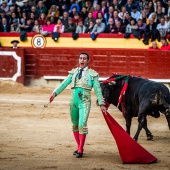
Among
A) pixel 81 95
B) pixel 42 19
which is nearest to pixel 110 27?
pixel 42 19

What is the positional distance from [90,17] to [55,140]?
6.92m

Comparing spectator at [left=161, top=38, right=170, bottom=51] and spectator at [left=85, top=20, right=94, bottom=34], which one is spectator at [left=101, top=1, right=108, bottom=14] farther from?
spectator at [left=161, top=38, right=170, bottom=51]

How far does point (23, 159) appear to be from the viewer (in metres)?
6.87

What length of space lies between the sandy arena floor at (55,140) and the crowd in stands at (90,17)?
2474 millimetres

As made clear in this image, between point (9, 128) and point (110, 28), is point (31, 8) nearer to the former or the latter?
point (110, 28)

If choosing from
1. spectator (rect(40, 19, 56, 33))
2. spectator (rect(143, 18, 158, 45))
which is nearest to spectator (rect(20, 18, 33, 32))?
spectator (rect(40, 19, 56, 33))

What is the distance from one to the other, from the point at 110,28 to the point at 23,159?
8.65 m

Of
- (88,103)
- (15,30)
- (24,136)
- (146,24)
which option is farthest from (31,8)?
(88,103)

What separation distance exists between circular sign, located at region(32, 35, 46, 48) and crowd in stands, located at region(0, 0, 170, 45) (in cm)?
17

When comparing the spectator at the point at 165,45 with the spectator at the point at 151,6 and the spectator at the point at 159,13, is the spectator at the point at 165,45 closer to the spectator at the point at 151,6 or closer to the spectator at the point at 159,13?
the spectator at the point at 159,13

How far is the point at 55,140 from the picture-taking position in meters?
8.36

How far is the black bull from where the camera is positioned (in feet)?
25.8

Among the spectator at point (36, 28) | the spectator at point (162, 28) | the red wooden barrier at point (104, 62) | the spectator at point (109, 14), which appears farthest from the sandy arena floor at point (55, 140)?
the spectator at point (36, 28)

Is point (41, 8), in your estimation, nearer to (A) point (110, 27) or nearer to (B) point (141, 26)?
(A) point (110, 27)
